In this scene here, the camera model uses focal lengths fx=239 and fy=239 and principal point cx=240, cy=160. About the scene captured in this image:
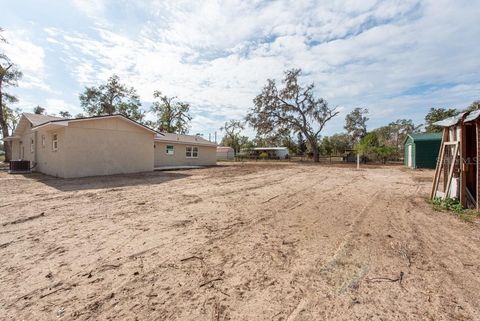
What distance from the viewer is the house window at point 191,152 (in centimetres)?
2277

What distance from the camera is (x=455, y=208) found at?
18.7 ft

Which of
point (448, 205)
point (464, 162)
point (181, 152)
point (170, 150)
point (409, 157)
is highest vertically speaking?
point (170, 150)

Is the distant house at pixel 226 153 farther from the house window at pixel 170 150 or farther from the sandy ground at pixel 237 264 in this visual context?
the sandy ground at pixel 237 264

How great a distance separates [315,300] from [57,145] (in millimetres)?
14425

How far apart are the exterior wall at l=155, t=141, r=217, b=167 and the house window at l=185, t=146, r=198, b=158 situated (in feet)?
0.98

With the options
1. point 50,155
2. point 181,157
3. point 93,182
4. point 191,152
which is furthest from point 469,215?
point 191,152

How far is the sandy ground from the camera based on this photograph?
216 centimetres

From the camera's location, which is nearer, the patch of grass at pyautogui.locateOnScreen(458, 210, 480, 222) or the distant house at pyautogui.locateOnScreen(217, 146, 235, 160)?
the patch of grass at pyautogui.locateOnScreen(458, 210, 480, 222)

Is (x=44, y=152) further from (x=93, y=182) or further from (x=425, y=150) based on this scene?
(x=425, y=150)

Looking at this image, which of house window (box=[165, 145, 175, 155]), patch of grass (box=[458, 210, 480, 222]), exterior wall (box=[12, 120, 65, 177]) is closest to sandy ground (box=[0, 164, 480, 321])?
patch of grass (box=[458, 210, 480, 222])

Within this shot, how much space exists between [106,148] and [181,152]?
922 centimetres

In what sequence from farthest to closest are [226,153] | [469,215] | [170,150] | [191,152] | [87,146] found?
1. [226,153]
2. [191,152]
3. [170,150]
4. [87,146]
5. [469,215]

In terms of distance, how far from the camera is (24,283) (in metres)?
2.54

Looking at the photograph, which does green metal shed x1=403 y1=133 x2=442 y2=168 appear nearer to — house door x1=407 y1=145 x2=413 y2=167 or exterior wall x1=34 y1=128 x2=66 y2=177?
house door x1=407 y1=145 x2=413 y2=167
